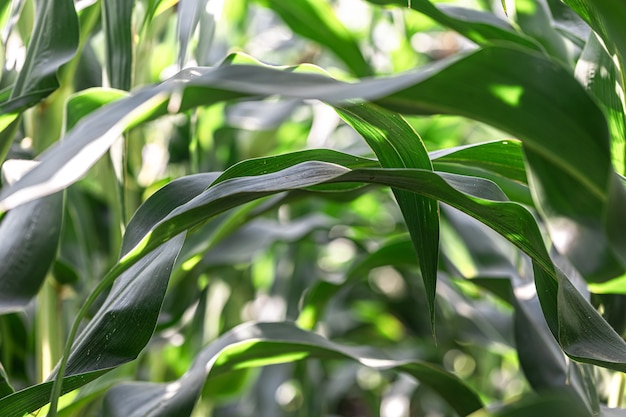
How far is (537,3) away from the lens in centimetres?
56

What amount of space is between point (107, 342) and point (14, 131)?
15 cm

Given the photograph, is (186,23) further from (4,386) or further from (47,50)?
(4,386)

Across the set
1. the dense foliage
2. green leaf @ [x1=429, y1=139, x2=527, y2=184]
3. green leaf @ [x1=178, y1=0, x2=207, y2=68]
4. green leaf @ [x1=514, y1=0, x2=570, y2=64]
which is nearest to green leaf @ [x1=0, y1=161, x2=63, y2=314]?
the dense foliage

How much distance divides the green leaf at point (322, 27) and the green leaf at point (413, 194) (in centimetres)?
33

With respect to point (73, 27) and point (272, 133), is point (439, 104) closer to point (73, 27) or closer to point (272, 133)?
point (73, 27)

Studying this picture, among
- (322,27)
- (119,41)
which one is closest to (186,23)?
(119,41)

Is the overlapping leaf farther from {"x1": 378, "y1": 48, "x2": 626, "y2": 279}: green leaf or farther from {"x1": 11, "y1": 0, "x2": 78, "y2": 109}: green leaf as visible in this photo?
{"x1": 378, "y1": 48, "x2": 626, "y2": 279}: green leaf

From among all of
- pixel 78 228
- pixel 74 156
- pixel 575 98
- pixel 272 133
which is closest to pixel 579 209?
pixel 575 98

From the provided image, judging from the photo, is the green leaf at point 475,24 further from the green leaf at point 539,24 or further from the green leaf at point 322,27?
the green leaf at point 322,27

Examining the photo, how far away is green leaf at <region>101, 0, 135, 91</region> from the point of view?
44cm

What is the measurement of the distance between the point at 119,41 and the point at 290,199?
0.49ft

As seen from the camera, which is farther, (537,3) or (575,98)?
(537,3)

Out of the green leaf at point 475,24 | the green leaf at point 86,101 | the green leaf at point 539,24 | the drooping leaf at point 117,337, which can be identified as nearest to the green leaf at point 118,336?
the drooping leaf at point 117,337

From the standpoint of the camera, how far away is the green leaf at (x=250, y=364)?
0.40m
